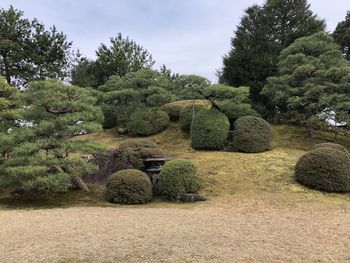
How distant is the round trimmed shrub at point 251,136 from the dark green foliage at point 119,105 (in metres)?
5.36

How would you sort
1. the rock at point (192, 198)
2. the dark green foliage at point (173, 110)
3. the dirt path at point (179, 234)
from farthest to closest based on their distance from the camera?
the dark green foliage at point (173, 110) < the rock at point (192, 198) < the dirt path at point (179, 234)

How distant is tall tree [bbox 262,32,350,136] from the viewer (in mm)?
13703

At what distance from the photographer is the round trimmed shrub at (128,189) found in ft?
32.4

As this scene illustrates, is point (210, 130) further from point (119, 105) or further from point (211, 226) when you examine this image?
point (211, 226)

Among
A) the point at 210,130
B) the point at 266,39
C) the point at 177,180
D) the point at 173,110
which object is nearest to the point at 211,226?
the point at 177,180

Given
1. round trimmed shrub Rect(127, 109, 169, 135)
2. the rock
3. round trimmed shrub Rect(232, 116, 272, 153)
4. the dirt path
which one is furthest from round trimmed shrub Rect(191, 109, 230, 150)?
the dirt path

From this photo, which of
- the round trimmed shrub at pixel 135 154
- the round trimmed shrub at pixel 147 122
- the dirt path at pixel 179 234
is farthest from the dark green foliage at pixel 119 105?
the dirt path at pixel 179 234

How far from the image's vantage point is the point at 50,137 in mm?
10484

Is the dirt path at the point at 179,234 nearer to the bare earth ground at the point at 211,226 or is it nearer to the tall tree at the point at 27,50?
the bare earth ground at the point at 211,226

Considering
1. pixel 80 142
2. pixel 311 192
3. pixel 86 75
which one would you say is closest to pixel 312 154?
pixel 311 192

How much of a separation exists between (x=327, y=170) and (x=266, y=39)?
423 inches

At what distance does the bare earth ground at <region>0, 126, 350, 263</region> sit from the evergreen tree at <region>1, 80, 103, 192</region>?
900 mm

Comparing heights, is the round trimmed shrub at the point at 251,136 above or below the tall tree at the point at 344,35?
below

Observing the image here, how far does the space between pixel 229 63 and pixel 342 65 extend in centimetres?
616
